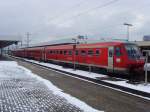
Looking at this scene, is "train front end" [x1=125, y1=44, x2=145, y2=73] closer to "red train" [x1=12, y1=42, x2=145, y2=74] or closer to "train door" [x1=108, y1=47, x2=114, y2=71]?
"red train" [x1=12, y1=42, x2=145, y2=74]

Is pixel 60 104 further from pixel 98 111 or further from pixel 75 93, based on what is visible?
pixel 75 93

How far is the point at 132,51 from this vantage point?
2191 centimetres

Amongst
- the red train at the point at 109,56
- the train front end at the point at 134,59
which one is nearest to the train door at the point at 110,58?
the red train at the point at 109,56

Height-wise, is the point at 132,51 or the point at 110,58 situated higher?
the point at 132,51

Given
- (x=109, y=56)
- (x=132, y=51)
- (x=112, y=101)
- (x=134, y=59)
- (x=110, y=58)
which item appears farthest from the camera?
(x=109, y=56)

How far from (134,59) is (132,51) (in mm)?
762

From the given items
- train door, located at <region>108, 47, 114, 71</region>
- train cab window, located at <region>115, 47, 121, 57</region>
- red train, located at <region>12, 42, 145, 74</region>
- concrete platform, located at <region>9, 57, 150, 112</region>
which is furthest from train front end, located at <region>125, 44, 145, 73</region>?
concrete platform, located at <region>9, 57, 150, 112</region>

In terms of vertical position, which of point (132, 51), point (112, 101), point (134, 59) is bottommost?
point (112, 101)

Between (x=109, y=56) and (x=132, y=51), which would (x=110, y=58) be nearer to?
(x=109, y=56)

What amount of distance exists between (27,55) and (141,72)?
4950cm

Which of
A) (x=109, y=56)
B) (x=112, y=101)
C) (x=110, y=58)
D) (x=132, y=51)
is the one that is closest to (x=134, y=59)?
(x=132, y=51)

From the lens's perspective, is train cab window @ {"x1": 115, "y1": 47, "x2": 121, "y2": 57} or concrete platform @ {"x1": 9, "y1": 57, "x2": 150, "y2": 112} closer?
concrete platform @ {"x1": 9, "y1": 57, "x2": 150, "y2": 112}

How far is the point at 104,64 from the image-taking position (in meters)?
23.8

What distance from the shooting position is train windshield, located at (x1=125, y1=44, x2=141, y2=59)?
21.6m
